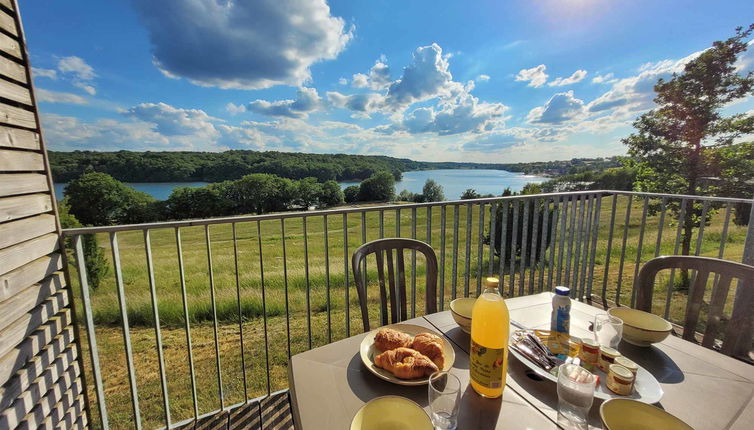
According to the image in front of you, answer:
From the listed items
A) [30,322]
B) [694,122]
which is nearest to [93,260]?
[30,322]

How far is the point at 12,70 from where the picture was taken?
1.53m

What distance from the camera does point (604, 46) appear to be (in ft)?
24.3

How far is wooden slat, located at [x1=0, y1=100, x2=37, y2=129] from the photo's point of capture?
1.45 metres

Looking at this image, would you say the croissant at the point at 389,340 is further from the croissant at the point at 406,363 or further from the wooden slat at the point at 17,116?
the wooden slat at the point at 17,116

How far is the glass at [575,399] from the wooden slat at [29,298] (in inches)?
87.4

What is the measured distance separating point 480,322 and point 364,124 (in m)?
23.6

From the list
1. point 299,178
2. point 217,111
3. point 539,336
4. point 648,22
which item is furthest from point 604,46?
point 217,111

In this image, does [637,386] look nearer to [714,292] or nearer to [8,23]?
[714,292]

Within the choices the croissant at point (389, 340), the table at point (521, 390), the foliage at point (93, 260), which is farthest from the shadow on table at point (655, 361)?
the foliage at point (93, 260)

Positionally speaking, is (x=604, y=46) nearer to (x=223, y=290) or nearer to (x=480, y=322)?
(x=480, y=322)

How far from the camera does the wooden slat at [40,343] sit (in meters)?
1.35

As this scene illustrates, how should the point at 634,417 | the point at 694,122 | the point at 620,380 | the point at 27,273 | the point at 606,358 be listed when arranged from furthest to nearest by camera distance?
the point at 694,122 < the point at 27,273 < the point at 606,358 < the point at 620,380 < the point at 634,417

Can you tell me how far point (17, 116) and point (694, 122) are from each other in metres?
9.41

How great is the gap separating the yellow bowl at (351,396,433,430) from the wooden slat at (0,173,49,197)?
1.94 meters
